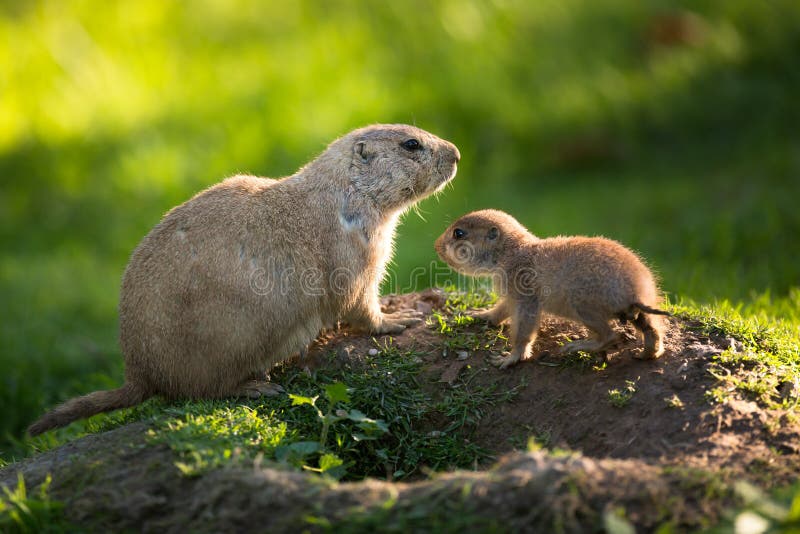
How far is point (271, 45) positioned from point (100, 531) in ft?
32.1

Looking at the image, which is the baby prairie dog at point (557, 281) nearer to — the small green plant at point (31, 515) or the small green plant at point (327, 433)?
the small green plant at point (327, 433)

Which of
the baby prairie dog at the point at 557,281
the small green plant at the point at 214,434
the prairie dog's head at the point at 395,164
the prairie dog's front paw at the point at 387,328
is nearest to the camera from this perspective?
the small green plant at the point at 214,434

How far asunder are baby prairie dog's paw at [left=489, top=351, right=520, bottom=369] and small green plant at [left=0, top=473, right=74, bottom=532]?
2.46 metres

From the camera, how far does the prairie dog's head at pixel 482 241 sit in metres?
5.31

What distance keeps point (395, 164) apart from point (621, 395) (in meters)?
2.26

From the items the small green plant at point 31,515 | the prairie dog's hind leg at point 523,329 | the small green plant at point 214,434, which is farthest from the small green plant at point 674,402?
the small green plant at point 31,515

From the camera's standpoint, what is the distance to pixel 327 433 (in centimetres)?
455

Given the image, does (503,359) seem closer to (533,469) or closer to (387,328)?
(387,328)

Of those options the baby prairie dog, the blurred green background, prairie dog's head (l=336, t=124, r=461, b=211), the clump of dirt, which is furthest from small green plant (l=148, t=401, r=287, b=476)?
the blurred green background

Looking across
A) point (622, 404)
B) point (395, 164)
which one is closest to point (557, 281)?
point (622, 404)

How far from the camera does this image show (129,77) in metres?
11.7

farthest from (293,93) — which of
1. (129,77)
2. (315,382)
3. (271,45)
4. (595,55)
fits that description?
(315,382)

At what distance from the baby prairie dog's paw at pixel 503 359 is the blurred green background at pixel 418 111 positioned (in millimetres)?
3879

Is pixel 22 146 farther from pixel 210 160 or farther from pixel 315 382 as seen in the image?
pixel 315 382
